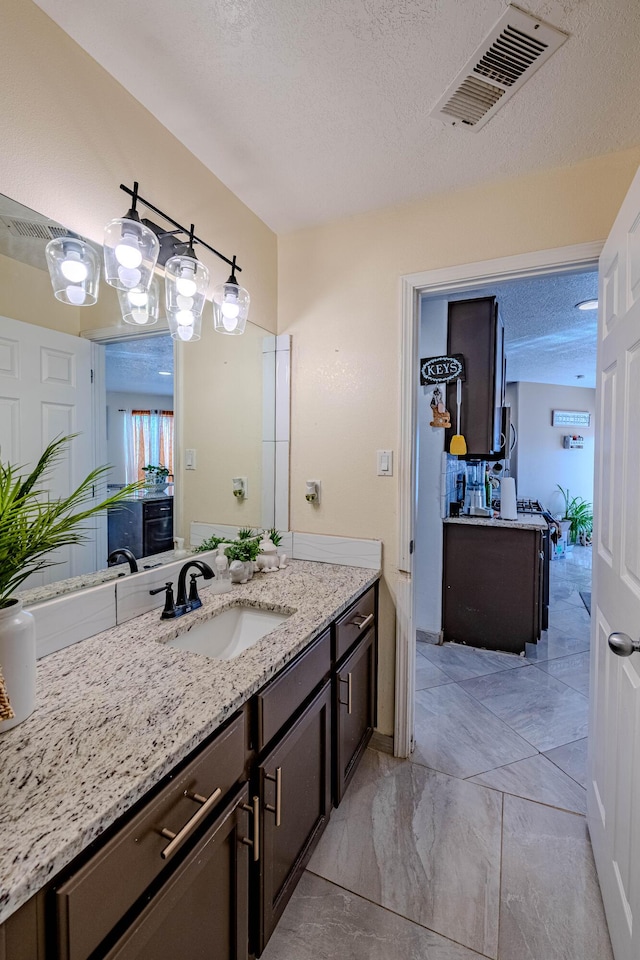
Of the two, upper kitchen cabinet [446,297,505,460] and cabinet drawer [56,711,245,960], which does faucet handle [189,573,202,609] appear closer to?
cabinet drawer [56,711,245,960]

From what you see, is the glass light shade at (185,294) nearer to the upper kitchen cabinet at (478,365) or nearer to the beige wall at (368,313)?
the beige wall at (368,313)

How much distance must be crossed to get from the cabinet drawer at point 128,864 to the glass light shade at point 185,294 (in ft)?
4.54

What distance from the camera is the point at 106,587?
1.31 m

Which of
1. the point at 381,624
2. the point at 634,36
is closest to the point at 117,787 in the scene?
the point at 381,624

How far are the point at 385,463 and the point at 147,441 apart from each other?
103cm

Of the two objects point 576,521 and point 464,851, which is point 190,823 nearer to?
point 464,851

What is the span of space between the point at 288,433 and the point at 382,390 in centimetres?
53

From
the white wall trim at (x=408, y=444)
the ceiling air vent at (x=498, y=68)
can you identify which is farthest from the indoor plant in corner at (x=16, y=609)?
the ceiling air vent at (x=498, y=68)

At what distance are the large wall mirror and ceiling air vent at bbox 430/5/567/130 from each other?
114cm

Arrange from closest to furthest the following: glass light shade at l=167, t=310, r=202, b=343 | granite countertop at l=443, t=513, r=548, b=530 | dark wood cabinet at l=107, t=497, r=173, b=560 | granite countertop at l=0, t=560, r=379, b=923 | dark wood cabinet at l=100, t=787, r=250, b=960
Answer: granite countertop at l=0, t=560, r=379, b=923 → dark wood cabinet at l=100, t=787, r=250, b=960 → dark wood cabinet at l=107, t=497, r=173, b=560 → glass light shade at l=167, t=310, r=202, b=343 → granite countertop at l=443, t=513, r=548, b=530

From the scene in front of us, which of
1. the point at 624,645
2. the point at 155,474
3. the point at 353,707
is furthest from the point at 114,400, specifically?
the point at 624,645

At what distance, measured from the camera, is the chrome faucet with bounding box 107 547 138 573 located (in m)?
1.35

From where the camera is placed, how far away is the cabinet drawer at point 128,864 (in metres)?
0.60

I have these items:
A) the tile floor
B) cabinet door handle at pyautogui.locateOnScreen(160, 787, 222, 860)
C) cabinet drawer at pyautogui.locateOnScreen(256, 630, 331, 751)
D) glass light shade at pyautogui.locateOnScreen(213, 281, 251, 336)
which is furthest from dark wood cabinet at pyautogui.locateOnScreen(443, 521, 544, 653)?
cabinet door handle at pyautogui.locateOnScreen(160, 787, 222, 860)
